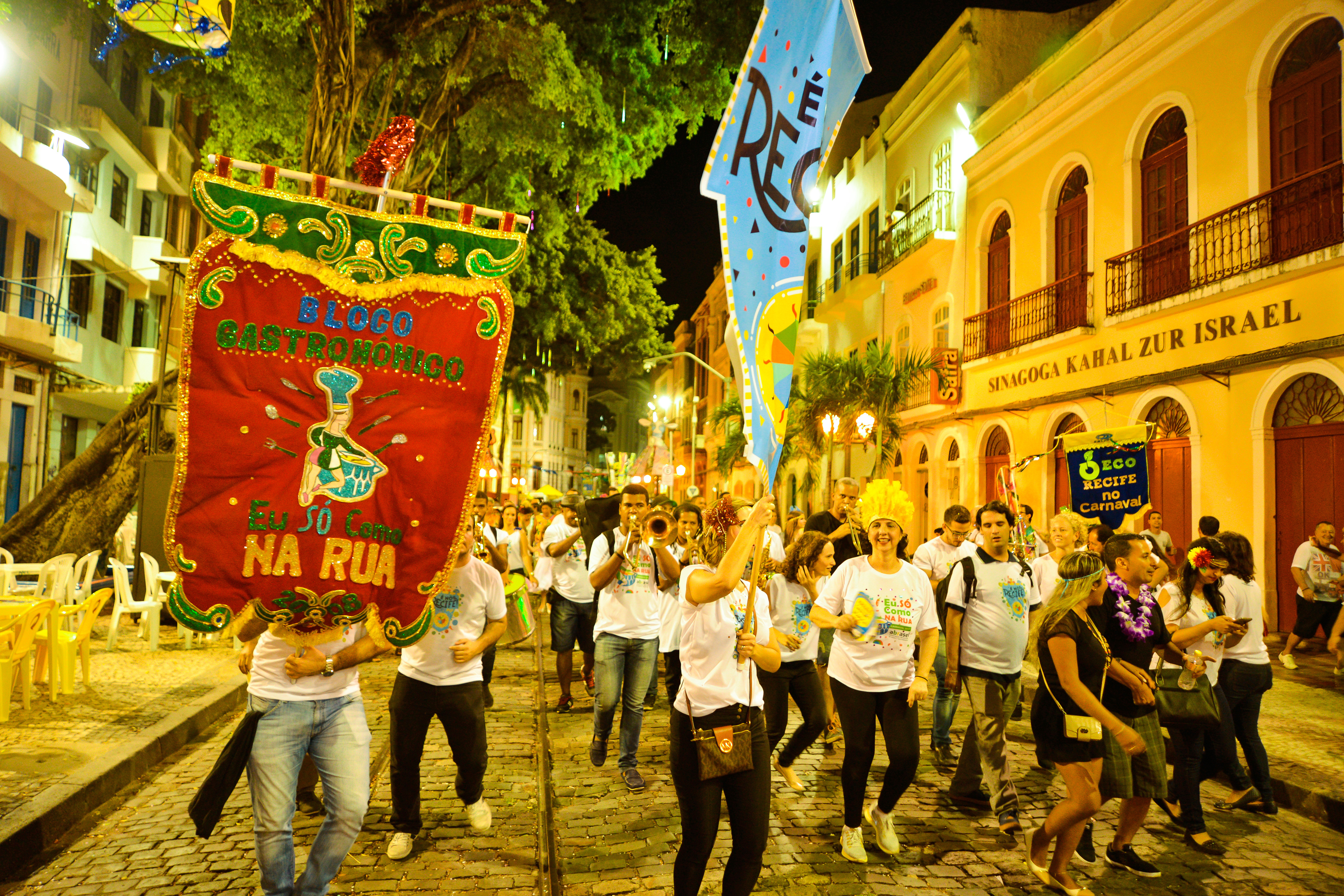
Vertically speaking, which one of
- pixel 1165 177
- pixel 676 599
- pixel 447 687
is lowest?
pixel 447 687

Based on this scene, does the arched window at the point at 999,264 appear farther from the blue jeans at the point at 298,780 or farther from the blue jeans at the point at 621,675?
the blue jeans at the point at 298,780

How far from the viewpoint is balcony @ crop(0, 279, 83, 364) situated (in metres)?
16.8

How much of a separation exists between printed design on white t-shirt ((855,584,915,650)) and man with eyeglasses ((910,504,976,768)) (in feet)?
4.36

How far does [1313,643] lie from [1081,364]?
5581 millimetres

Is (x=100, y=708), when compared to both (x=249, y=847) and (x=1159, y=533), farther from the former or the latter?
(x=1159, y=533)

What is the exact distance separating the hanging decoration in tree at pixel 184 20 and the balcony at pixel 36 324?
1289cm

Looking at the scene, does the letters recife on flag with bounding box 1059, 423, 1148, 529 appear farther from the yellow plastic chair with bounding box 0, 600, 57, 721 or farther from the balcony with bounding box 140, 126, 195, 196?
the balcony with bounding box 140, 126, 195, 196

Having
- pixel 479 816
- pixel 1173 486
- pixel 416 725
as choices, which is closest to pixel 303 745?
pixel 416 725

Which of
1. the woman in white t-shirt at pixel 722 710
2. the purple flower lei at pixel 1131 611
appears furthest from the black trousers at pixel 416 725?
the purple flower lei at pixel 1131 611

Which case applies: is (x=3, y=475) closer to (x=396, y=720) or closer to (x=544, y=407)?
(x=396, y=720)

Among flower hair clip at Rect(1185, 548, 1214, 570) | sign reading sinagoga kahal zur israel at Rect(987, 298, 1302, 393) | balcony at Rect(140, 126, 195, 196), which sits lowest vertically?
flower hair clip at Rect(1185, 548, 1214, 570)

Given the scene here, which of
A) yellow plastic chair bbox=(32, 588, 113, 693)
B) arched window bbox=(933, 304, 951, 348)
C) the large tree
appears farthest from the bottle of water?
arched window bbox=(933, 304, 951, 348)

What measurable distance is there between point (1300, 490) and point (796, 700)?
869 cm

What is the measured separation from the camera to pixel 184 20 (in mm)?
6375
